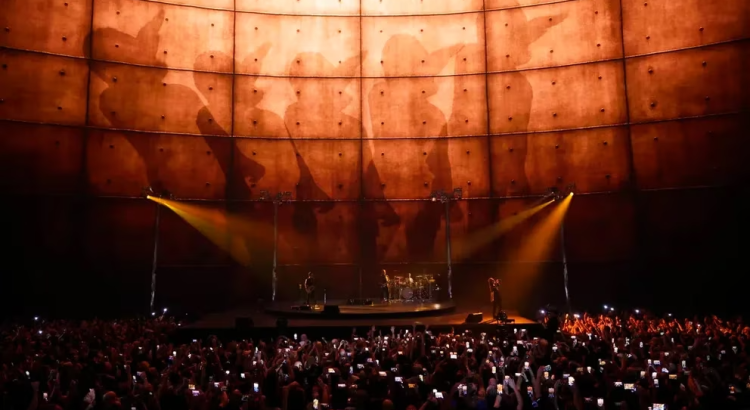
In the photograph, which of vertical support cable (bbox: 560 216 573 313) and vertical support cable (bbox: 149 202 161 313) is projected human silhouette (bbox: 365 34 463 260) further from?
vertical support cable (bbox: 149 202 161 313)

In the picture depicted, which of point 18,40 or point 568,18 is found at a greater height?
point 568,18

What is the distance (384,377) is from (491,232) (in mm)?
13590

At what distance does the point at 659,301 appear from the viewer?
16031mm

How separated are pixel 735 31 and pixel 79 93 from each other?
20241 mm

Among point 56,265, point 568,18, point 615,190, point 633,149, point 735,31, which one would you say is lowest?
point 56,265

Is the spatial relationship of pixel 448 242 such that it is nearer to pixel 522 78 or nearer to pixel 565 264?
pixel 565 264

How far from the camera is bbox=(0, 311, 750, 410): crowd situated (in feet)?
15.6

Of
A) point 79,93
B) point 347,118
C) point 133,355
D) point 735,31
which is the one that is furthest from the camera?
point 347,118

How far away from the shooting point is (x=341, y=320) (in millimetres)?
13469

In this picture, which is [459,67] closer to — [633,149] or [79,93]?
[633,149]

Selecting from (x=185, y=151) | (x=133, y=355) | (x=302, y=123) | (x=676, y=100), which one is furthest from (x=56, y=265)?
(x=676, y=100)

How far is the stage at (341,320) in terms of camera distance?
1238 cm

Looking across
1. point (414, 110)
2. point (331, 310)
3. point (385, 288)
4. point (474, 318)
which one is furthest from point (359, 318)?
point (414, 110)

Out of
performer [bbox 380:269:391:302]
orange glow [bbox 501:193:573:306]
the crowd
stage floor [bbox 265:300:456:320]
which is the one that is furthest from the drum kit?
the crowd
